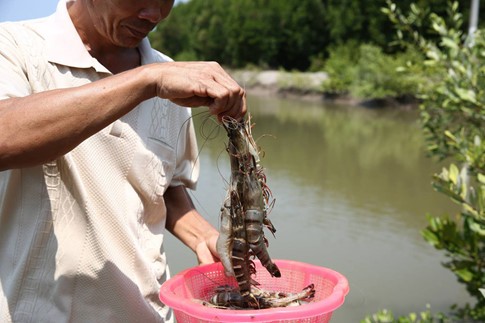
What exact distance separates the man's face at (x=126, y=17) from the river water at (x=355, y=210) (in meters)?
0.58

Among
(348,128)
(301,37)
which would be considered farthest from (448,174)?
(301,37)

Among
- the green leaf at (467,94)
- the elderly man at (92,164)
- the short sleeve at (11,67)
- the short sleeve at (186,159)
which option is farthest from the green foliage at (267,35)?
the short sleeve at (11,67)

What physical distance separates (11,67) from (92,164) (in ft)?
1.13

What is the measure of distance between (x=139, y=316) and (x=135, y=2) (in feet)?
3.03

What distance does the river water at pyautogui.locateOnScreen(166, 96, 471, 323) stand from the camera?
6.69 meters

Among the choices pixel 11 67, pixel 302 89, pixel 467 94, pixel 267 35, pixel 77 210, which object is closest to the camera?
pixel 11 67

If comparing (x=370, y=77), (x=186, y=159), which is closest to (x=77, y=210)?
(x=186, y=159)

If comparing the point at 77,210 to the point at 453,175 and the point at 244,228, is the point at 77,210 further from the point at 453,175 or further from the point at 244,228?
the point at 453,175

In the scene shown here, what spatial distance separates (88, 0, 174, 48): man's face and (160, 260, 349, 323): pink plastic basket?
2.33ft

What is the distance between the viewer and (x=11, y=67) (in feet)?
5.25

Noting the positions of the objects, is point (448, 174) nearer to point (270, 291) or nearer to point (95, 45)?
point (270, 291)

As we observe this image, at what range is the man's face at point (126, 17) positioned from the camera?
1777 millimetres

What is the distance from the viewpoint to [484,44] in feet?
13.8

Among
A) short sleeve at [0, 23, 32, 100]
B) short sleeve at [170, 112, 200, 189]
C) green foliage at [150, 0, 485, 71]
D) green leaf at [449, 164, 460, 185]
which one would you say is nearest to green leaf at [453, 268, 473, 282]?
green leaf at [449, 164, 460, 185]
